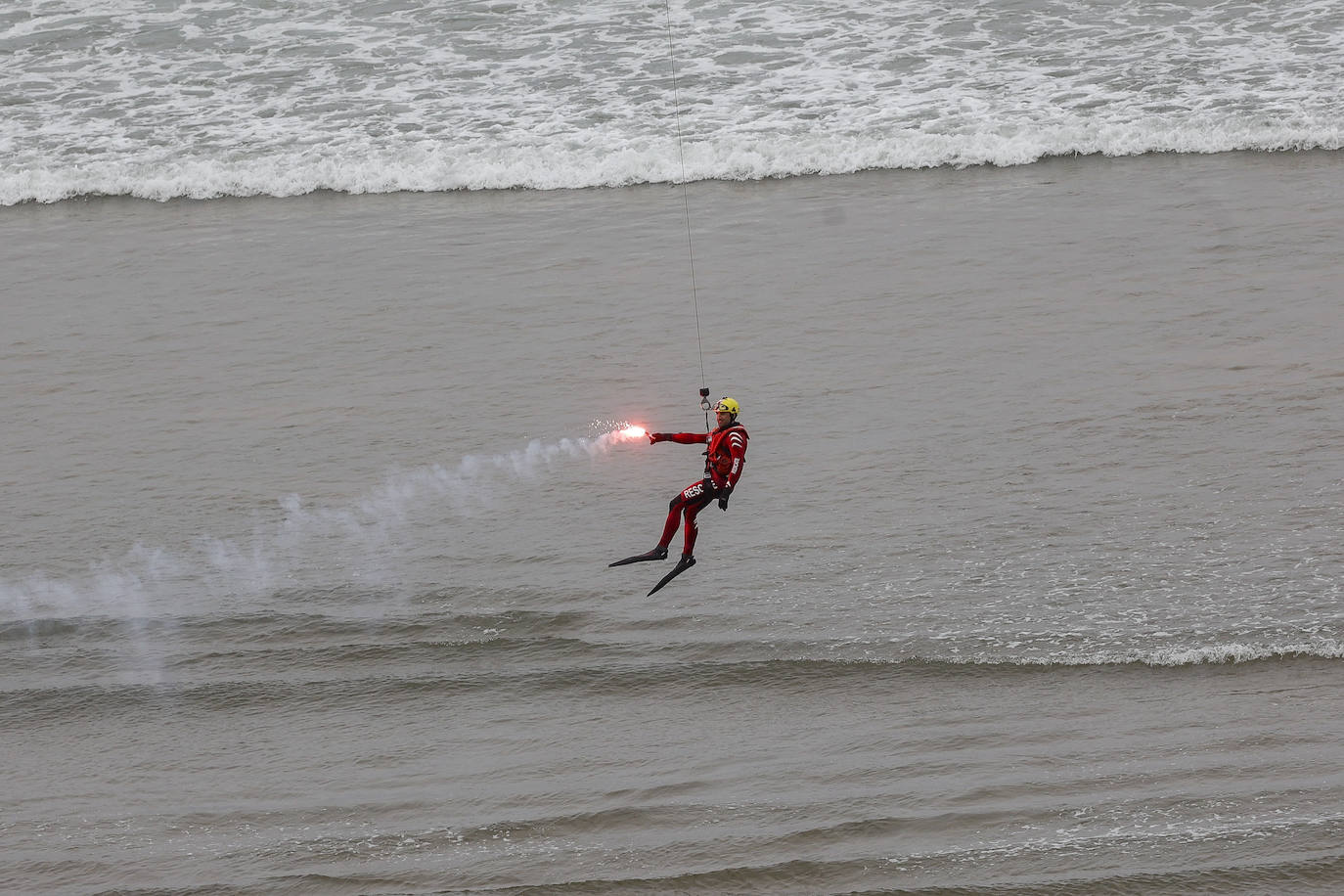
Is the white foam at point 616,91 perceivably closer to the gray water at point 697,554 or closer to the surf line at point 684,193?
the surf line at point 684,193

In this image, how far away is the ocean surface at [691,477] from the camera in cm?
1048

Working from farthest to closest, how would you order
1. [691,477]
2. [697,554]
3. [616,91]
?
[616,91]
[691,477]
[697,554]

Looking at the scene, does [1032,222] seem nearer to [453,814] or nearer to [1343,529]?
[1343,529]

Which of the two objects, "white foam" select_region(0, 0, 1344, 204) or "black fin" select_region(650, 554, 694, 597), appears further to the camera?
"white foam" select_region(0, 0, 1344, 204)

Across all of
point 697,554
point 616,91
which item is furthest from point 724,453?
point 616,91

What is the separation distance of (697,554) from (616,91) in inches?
504

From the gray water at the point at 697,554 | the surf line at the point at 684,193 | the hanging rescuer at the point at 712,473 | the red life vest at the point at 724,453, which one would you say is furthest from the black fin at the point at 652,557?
the surf line at the point at 684,193

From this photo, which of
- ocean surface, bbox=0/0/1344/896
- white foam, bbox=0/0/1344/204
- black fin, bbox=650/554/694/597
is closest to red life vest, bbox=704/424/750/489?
black fin, bbox=650/554/694/597

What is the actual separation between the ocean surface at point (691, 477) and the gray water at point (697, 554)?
49 mm

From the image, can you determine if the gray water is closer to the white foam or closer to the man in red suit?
the man in red suit

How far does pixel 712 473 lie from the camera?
40.3 feet

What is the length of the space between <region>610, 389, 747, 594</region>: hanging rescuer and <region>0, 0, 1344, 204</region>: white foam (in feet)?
32.4

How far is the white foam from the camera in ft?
71.4

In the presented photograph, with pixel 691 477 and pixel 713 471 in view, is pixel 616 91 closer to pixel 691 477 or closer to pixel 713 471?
pixel 691 477
